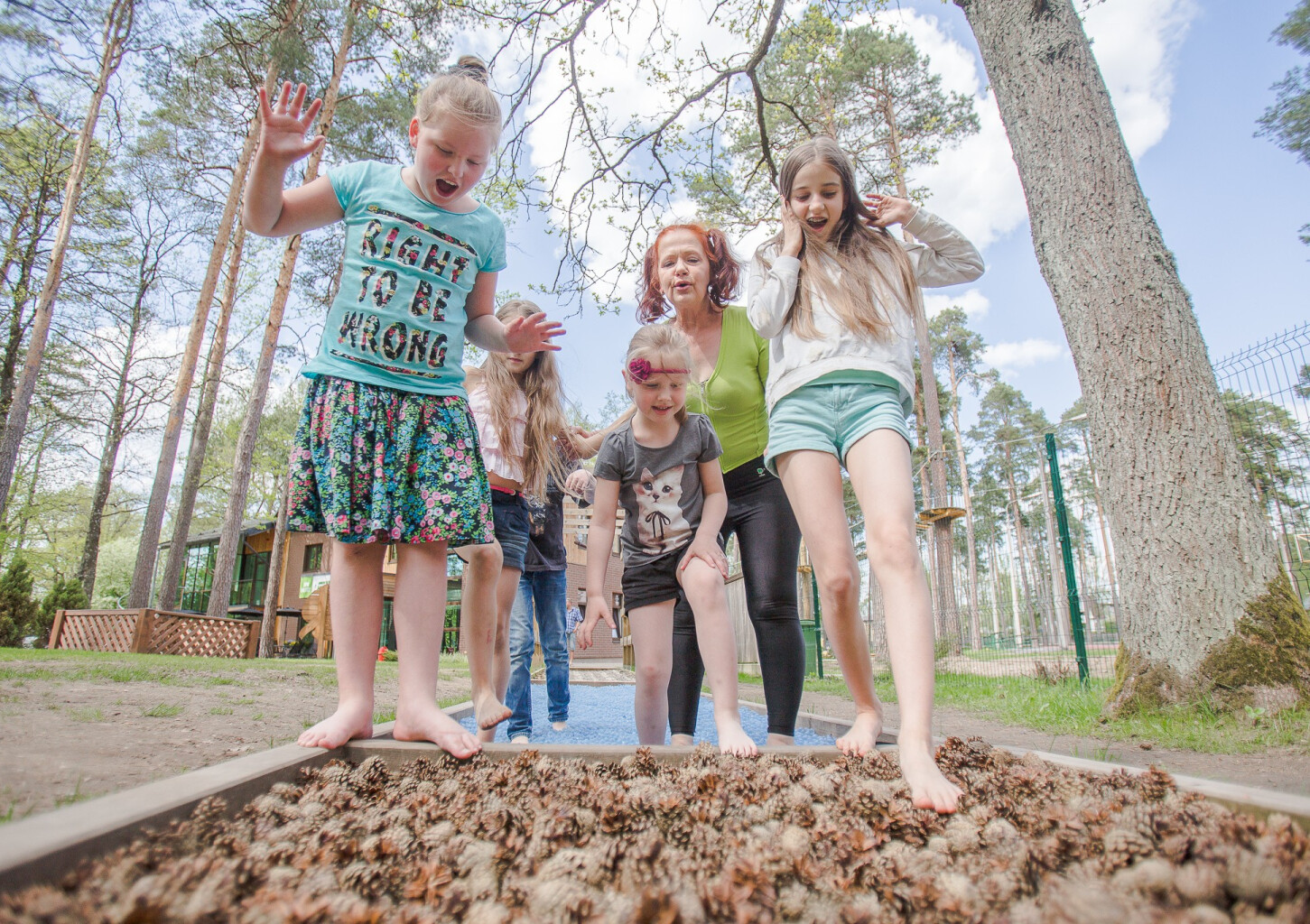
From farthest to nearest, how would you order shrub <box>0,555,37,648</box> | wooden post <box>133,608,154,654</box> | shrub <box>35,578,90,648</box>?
1. shrub <box>35,578,90,648</box>
2. shrub <box>0,555,37,648</box>
3. wooden post <box>133,608,154,654</box>

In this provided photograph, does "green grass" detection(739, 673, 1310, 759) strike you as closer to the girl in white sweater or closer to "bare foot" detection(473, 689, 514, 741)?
the girl in white sweater

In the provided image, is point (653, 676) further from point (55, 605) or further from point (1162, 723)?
point (55, 605)

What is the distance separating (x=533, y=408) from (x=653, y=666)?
123 cm

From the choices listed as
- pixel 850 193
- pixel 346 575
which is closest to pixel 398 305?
pixel 346 575

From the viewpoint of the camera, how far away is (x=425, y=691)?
165 centimetres

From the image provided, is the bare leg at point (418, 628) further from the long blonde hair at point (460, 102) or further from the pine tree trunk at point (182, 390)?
the pine tree trunk at point (182, 390)

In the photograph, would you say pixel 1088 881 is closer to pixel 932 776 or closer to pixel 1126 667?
pixel 932 776

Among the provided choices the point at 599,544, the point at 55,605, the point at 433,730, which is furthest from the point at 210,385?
the point at 433,730

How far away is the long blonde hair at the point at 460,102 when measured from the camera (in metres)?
1.78

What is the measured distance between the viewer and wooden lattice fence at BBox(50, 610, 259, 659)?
966 cm

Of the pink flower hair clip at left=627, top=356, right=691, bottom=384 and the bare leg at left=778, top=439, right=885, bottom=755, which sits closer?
the bare leg at left=778, top=439, right=885, bottom=755

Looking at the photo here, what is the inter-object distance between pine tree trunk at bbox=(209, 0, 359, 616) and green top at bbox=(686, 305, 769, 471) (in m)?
10.3

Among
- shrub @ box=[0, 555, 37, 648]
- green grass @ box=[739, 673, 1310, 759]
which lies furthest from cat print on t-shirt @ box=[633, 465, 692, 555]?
shrub @ box=[0, 555, 37, 648]

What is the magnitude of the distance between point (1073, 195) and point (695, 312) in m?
2.27
